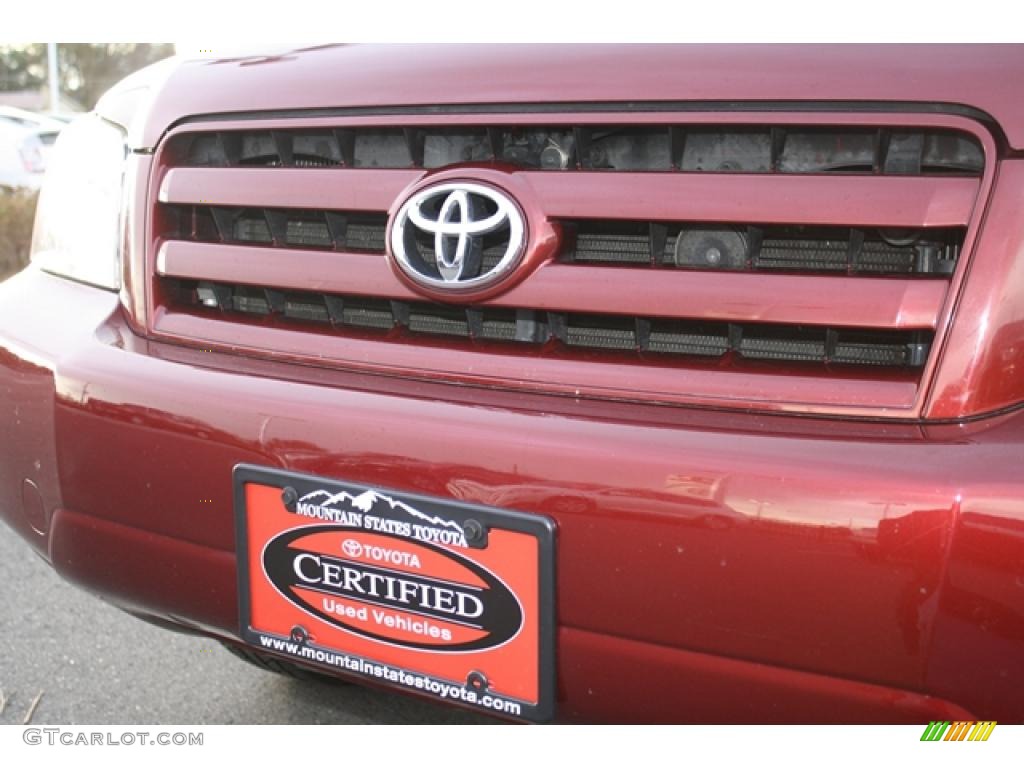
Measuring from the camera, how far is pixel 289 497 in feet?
4.41

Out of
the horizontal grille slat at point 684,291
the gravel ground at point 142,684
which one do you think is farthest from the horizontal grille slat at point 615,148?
the gravel ground at point 142,684

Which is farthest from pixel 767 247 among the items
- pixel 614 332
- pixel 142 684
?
pixel 142 684

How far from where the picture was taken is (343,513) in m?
1.32

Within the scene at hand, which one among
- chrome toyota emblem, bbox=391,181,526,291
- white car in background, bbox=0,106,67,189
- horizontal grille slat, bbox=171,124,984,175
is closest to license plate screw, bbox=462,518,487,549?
chrome toyota emblem, bbox=391,181,526,291

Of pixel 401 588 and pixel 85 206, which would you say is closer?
pixel 401 588

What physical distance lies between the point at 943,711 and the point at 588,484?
438mm

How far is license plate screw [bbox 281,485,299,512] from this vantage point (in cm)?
134

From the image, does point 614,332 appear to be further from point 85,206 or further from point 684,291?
point 85,206

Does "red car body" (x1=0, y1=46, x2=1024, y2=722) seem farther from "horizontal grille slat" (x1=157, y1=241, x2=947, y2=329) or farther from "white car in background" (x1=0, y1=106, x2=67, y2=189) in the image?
"white car in background" (x1=0, y1=106, x2=67, y2=189)

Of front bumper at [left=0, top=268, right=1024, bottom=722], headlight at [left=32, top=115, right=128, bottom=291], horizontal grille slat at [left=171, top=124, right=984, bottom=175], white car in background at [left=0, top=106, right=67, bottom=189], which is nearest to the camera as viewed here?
front bumper at [left=0, top=268, right=1024, bottom=722]

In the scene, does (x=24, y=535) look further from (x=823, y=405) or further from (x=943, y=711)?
(x=943, y=711)

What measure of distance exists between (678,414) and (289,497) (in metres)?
0.52

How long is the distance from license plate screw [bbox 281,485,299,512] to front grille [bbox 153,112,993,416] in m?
0.20
